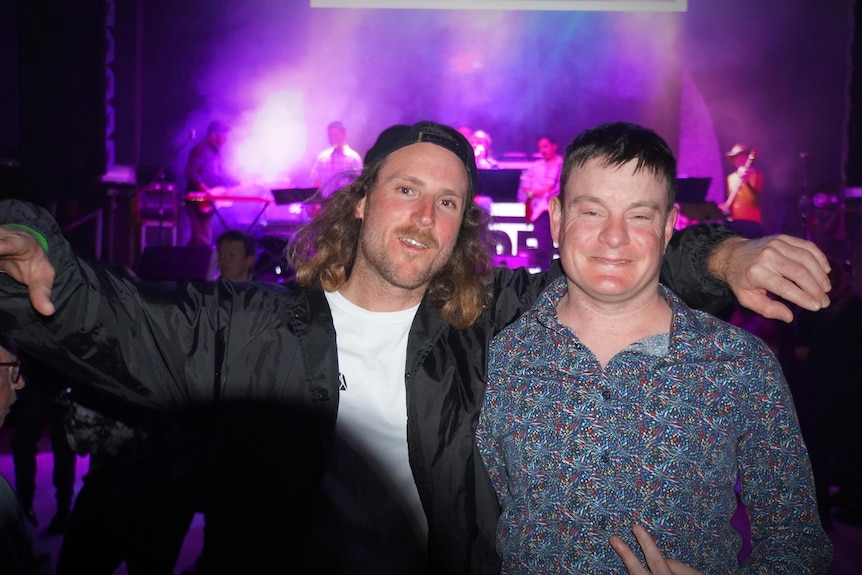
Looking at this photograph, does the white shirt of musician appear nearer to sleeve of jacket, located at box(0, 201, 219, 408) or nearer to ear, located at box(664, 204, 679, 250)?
sleeve of jacket, located at box(0, 201, 219, 408)

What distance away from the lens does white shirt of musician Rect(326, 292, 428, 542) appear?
171 centimetres

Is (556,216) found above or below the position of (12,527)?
above

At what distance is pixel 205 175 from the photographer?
9500 mm

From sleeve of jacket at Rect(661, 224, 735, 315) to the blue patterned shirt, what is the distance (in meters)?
0.27

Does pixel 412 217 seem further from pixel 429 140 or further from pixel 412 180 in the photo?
pixel 429 140

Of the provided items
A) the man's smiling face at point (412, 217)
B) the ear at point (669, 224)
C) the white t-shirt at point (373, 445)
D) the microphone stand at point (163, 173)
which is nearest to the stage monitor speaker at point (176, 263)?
the microphone stand at point (163, 173)

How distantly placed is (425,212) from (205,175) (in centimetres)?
855

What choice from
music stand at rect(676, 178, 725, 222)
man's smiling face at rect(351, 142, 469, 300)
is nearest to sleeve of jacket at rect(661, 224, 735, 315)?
man's smiling face at rect(351, 142, 469, 300)

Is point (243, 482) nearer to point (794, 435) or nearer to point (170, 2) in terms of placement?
point (794, 435)

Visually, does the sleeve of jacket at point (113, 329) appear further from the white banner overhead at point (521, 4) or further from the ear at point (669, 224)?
the white banner overhead at point (521, 4)

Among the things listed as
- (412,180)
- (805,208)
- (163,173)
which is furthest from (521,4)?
(412,180)

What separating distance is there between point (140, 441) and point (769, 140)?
10572 mm

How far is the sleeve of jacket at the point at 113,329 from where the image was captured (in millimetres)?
1426

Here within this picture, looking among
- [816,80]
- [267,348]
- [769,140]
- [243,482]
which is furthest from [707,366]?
[816,80]
